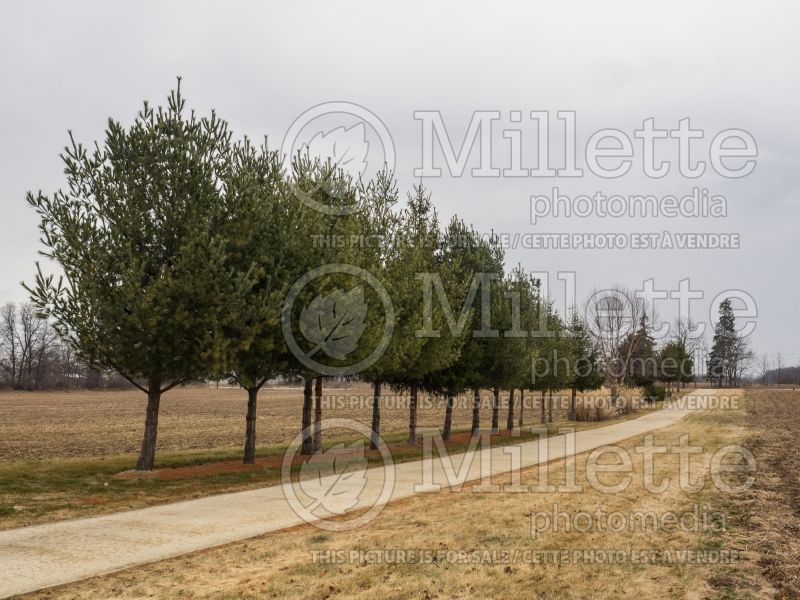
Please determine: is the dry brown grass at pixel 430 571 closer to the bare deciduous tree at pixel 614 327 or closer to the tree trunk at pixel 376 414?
the tree trunk at pixel 376 414

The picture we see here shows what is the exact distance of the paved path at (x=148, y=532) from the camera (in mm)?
7691

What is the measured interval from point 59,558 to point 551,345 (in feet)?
103

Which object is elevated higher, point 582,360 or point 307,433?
point 582,360

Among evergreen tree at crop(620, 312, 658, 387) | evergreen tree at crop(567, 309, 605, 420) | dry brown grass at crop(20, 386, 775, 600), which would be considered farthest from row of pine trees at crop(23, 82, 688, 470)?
evergreen tree at crop(620, 312, 658, 387)

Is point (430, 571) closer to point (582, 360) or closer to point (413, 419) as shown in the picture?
point (413, 419)

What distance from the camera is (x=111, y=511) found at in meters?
11.4

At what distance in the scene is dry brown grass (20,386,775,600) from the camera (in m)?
6.99

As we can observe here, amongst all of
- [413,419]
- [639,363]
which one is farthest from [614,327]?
[413,419]

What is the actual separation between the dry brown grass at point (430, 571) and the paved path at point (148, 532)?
0.44 metres

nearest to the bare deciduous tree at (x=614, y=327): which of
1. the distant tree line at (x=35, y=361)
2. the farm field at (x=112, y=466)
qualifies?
the farm field at (x=112, y=466)

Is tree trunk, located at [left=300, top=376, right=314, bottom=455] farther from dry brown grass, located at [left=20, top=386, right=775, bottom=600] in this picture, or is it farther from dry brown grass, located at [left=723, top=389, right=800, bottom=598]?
dry brown grass, located at [left=723, top=389, right=800, bottom=598]

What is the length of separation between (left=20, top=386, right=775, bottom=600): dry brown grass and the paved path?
44 cm

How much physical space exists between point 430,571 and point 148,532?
4576 mm

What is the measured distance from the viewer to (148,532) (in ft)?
31.9
